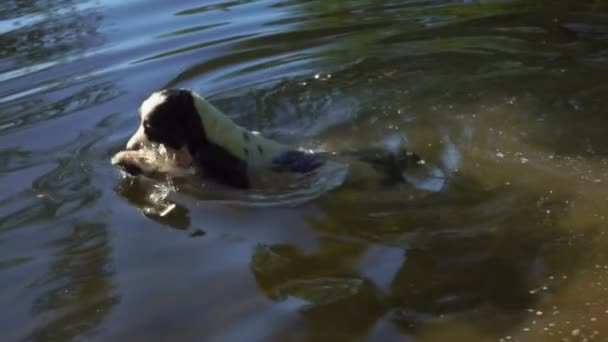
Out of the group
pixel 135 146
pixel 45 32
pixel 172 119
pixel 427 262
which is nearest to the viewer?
pixel 427 262

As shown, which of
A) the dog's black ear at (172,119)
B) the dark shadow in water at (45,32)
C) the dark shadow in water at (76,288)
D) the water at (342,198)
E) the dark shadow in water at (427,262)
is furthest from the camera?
the dark shadow in water at (45,32)

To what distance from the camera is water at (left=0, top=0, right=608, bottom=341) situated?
11.9 feet

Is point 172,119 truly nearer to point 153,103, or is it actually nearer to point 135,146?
point 153,103

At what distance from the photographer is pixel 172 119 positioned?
455 centimetres

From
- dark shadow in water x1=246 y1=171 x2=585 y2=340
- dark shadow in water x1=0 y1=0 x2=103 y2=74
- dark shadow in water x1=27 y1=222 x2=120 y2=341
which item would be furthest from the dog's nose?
dark shadow in water x1=0 y1=0 x2=103 y2=74

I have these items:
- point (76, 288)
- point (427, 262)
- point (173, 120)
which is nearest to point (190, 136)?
point (173, 120)

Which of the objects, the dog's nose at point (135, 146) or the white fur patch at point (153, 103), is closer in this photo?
the white fur patch at point (153, 103)

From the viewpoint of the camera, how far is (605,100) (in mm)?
5344

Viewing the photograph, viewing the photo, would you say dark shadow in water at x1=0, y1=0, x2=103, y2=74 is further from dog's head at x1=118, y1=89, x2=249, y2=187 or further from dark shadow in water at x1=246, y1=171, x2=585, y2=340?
dark shadow in water at x1=246, y1=171, x2=585, y2=340

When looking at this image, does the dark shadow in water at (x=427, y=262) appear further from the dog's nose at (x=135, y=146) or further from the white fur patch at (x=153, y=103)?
the dog's nose at (x=135, y=146)

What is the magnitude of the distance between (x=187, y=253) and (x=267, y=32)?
150 inches

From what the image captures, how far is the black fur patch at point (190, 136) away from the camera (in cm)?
452

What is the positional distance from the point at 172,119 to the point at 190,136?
0.45ft

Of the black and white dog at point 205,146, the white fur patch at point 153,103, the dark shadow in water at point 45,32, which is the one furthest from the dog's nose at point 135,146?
the dark shadow in water at point 45,32
